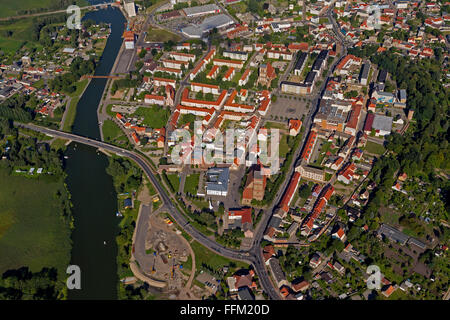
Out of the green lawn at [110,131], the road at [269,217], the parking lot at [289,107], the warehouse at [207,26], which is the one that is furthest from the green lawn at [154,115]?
the warehouse at [207,26]

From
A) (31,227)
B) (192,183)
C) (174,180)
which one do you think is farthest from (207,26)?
(31,227)

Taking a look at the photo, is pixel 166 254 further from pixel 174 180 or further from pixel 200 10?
pixel 200 10

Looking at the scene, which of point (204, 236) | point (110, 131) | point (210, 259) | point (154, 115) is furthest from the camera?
point (154, 115)

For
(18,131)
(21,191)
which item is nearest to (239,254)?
(21,191)

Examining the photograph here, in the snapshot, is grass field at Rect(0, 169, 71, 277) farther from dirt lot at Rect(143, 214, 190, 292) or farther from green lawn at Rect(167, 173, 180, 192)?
green lawn at Rect(167, 173, 180, 192)

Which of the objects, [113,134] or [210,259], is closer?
[210,259]

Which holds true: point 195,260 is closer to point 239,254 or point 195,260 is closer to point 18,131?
point 239,254
